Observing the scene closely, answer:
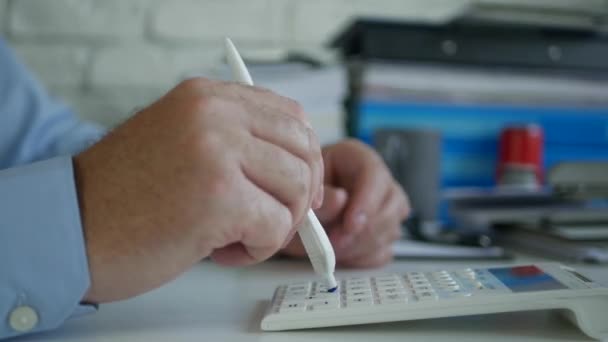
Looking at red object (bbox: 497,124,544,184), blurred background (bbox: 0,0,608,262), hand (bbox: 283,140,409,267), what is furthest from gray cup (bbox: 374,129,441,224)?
hand (bbox: 283,140,409,267)

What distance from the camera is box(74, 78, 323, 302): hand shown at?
0.30 meters

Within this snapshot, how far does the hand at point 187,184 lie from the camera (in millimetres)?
303

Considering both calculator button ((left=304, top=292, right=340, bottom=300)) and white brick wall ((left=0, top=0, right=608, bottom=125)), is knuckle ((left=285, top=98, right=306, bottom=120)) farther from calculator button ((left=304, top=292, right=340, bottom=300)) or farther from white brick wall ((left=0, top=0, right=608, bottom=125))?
white brick wall ((left=0, top=0, right=608, bottom=125))

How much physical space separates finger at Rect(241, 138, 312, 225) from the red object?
2.11 ft

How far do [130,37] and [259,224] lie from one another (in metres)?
0.74

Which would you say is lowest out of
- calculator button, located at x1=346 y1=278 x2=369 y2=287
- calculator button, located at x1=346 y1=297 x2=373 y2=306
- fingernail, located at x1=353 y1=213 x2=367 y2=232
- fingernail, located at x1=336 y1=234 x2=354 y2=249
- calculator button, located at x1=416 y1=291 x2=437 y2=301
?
fingernail, located at x1=336 y1=234 x2=354 y2=249

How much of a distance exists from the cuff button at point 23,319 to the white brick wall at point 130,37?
0.65 meters

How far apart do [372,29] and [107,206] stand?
60 centimetres

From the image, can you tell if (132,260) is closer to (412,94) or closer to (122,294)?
(122,294)

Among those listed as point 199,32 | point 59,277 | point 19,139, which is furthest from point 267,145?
point 199,32

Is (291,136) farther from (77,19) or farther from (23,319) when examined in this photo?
(77,19)

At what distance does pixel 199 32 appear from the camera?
0.99m

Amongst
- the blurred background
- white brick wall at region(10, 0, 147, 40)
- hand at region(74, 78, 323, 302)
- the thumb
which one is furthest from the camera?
white brick wall at region(10, 0, 147, 40)

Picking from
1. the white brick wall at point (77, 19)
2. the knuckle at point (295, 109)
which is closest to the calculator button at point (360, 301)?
the knuckle at point (295, 109)
